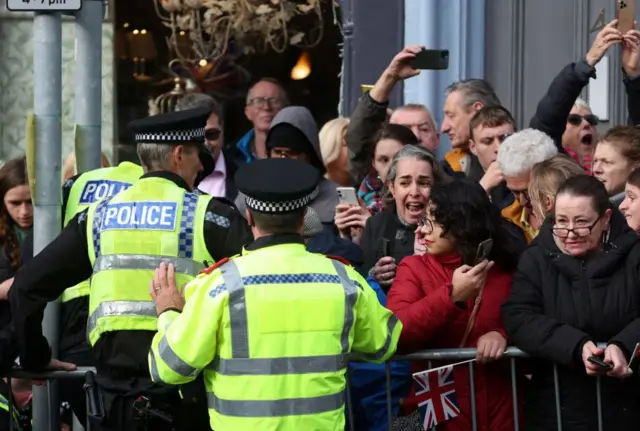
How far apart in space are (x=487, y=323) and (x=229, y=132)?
5.60 m

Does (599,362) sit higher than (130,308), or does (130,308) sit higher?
(130,308)

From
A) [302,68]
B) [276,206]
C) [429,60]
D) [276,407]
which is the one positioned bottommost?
[276,407]

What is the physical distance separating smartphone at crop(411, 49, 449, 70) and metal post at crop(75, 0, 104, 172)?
2112 mm

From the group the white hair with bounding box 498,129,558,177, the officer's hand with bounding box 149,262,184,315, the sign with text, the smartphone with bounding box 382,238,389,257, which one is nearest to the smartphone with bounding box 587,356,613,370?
the smartphone with bounding box 382,238,389,257

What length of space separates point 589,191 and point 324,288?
57.1 inches

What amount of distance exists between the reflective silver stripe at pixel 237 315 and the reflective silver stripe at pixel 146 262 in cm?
60

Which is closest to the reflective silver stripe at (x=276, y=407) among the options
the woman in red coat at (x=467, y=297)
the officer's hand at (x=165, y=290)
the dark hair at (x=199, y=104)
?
the officer's hand at (x=165, y=290)

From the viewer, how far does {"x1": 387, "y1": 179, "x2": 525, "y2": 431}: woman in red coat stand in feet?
21.9

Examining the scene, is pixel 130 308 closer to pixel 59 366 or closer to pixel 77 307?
pixel 59 366

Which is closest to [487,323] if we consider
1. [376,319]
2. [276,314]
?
[376,319]

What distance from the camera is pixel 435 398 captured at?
264 inches

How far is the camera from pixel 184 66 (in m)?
12.5

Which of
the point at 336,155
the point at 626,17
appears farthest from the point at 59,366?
the point at 626,17

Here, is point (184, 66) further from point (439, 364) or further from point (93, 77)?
point (439, 364)
